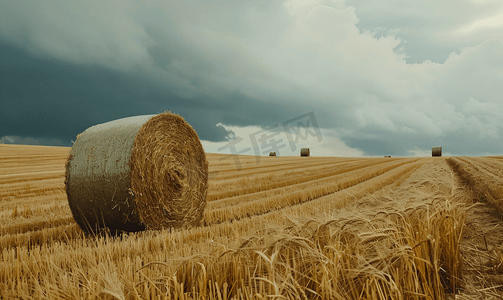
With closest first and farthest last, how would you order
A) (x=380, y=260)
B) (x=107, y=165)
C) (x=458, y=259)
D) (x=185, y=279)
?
(x=380, y=260), (x=185, y=279), (x=458, y=259), (x=107, y=165)

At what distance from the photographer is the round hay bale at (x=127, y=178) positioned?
17.6ft

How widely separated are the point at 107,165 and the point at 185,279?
13.0ft

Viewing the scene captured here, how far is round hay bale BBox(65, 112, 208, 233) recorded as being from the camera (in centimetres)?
536

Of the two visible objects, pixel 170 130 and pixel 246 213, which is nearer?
pixel 170 130

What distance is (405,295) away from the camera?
200 centimetres

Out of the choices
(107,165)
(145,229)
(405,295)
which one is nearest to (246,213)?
(145,229)

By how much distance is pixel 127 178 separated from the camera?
5.30 m

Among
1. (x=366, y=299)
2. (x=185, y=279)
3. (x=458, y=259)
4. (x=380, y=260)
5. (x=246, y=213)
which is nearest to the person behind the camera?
(x=366, y=299)

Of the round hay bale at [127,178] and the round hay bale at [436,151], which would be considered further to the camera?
the round hay bale at [436,151]

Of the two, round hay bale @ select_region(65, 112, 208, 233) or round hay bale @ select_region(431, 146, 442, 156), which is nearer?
round hay bale @ select_region(65, 112, 208, 233)

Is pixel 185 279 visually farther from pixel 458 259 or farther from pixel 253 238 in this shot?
pixel 458 259

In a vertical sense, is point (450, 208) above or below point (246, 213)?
above

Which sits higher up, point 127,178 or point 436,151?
point 436,151

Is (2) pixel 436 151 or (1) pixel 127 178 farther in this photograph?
(2) pixel 436 151
